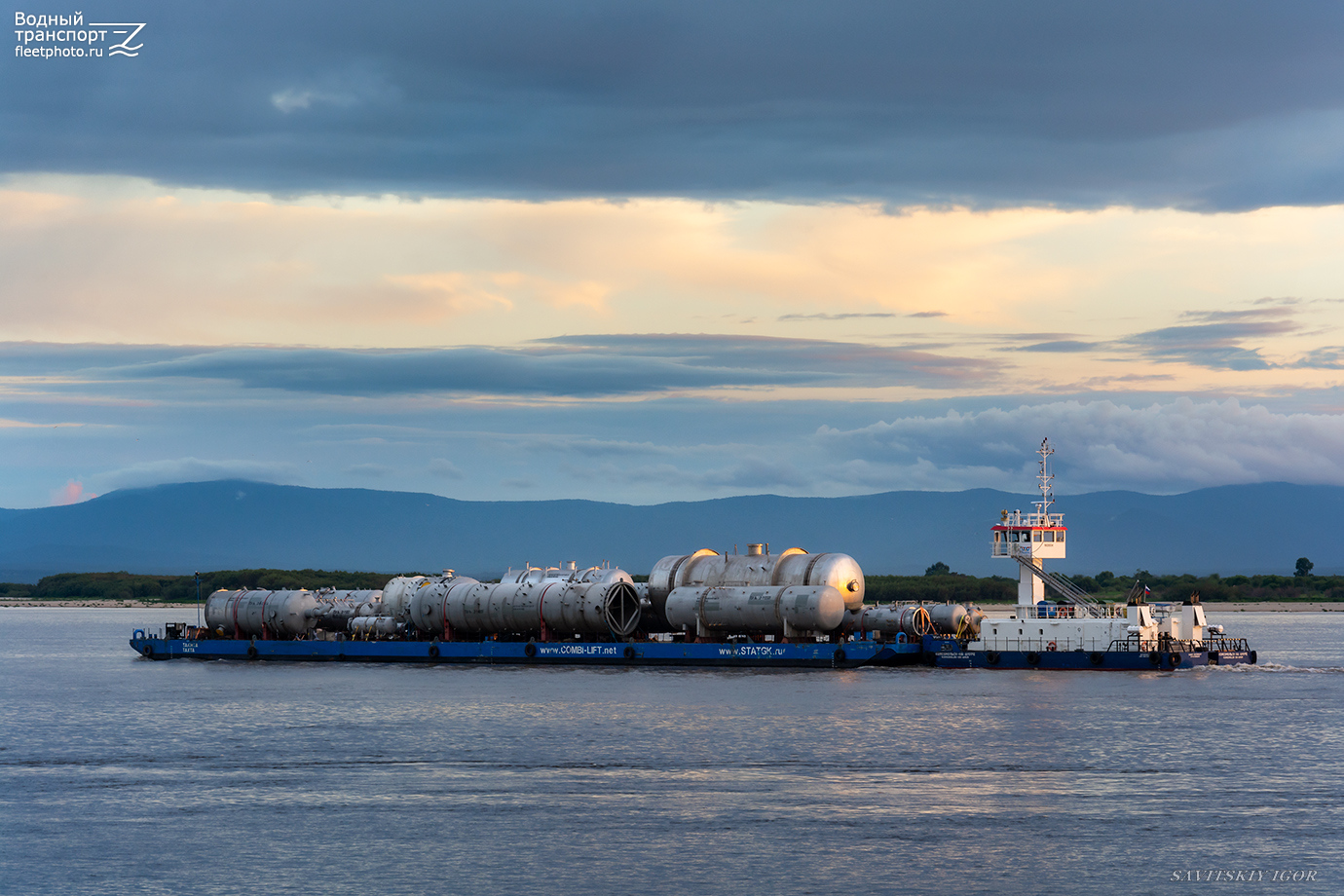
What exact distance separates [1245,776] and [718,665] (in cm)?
4252

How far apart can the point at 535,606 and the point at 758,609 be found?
14584 mm

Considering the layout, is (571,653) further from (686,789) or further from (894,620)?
(686,789)

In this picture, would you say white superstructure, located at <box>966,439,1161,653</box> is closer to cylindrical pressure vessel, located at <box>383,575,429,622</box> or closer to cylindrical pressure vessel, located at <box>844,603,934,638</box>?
cylindrical pressure vessel, located at <box>844,603,934,638</box>

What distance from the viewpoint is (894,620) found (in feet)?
277

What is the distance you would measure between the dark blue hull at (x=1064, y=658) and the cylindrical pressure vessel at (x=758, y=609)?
621cm

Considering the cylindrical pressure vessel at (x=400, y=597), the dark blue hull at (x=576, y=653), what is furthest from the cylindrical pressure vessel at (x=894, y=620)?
the cylindrical pressure vessel at (x=400, y=597)

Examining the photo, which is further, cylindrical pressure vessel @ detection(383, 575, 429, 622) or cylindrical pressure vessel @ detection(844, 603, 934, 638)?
cylindrical pressure vessel @ detection(383, 575, 429, 622)

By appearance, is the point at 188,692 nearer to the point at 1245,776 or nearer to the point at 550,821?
the point at 550,821

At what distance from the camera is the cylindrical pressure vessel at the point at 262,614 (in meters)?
97.5

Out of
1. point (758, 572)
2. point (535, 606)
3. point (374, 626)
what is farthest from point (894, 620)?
point (374, 626)

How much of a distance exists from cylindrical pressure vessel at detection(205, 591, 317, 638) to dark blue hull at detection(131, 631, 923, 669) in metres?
1.08

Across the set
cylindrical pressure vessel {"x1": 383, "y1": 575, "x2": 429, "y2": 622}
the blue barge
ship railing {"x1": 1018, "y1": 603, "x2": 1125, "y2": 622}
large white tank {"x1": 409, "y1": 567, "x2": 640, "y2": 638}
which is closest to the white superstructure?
ship railing {"x1": 1018, "y1": 603, "x2": 1125, "y2": 622}

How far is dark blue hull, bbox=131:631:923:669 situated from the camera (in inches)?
3189

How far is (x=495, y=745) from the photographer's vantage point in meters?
51.2
